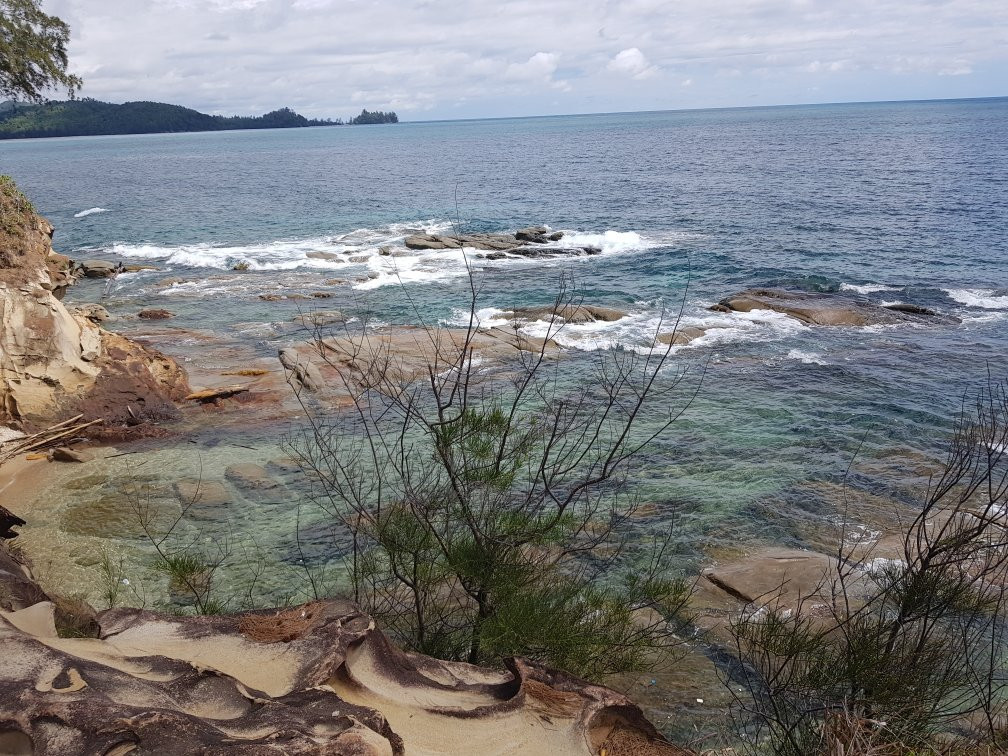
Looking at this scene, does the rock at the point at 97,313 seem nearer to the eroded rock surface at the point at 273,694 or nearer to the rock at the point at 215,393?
the rock at the point at 215,393

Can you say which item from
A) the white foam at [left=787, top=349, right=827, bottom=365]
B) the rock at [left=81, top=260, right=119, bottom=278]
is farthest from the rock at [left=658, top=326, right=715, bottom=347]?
the rock at [left=81, top=260, right=119, bottom=278]

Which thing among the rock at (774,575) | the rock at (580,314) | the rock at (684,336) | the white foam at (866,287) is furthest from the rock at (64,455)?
the white foam at (866,287)

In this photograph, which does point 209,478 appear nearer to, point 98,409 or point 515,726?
point 98,409

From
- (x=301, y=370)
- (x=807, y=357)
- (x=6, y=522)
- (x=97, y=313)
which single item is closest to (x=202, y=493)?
(x=6, y=522)

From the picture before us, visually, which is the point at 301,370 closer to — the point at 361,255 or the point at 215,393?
the point at 215,393

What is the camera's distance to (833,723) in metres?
5.16

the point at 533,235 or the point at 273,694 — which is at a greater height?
the point at 533,235

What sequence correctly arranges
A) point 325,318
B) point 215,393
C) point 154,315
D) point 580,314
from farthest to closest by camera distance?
1. point 154,315
2. point 325,318
3. point 580,314
4. point 215,393

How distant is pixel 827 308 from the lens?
2455 centimetres

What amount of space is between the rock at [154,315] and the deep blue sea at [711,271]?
32.5 inches

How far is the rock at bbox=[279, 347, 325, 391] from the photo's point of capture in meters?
17.2

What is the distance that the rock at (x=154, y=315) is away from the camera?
25062 millimetres

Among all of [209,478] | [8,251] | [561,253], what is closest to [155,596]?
[209,478]

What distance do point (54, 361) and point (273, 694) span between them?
12.5 metres
